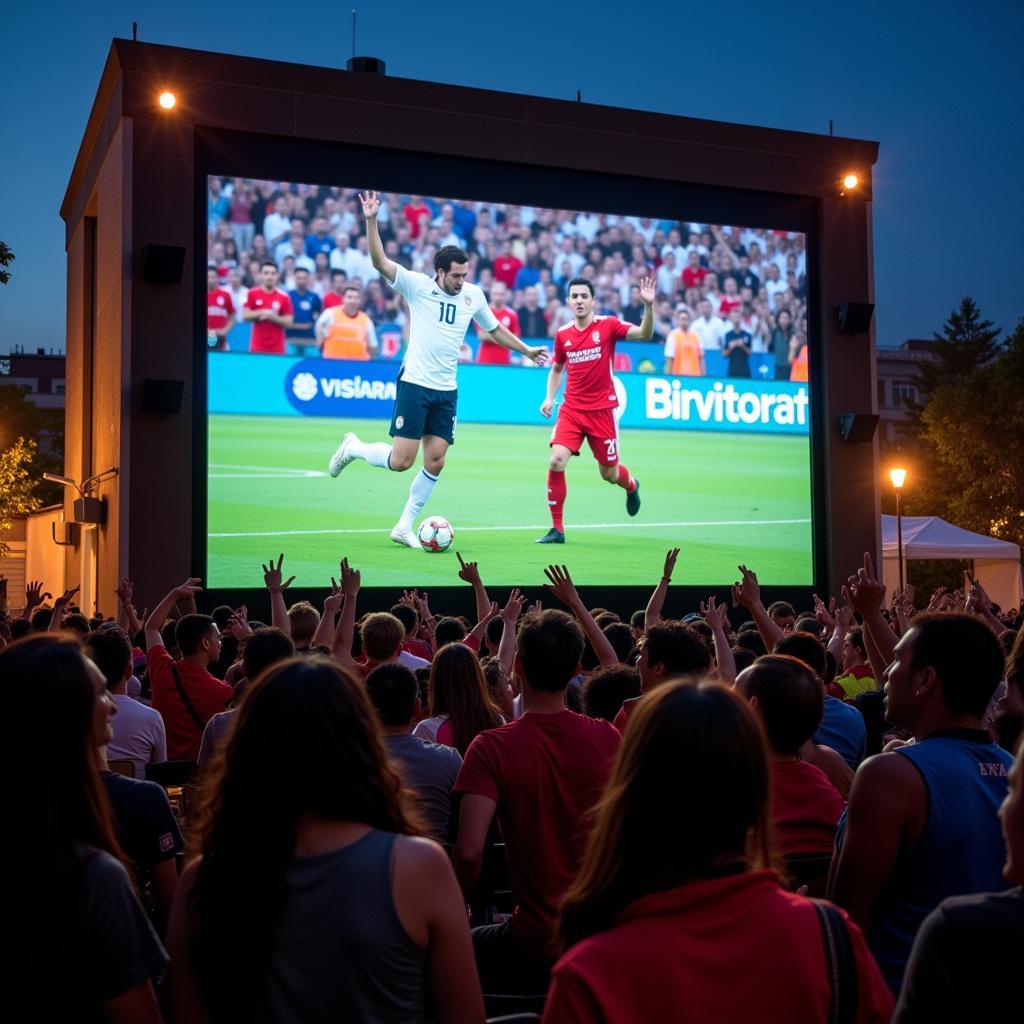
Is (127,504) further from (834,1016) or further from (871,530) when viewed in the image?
(834,1016)

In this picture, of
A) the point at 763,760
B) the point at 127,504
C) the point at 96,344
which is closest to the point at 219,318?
the point at 127,504

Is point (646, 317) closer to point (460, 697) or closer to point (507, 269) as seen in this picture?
point (507, 269)

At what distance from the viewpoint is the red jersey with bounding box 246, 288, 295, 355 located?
599 inches

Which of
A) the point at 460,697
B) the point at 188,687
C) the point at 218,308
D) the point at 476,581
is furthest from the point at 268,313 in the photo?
the point at 460,697

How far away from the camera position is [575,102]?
1772 centimetres

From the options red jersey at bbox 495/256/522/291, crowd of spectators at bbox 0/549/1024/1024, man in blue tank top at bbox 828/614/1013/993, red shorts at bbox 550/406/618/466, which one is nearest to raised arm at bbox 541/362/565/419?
red shorts at bbox 550/406/618/466

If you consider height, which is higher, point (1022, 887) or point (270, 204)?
point (270, 204)

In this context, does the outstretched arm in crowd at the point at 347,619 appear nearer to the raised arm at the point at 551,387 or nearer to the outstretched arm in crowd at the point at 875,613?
the outstretched arm in crowd at the point at 875,613

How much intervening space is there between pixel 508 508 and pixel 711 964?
1479 cm

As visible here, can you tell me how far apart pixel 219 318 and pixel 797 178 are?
31.7 feet

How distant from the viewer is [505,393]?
54.0 feet

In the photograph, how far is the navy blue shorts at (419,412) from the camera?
15.7m

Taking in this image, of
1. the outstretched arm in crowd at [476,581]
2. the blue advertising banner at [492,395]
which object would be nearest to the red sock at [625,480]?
the blue advertising banner at [492,395]

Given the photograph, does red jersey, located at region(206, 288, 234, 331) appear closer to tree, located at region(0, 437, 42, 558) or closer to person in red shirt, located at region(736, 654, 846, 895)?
tree, located at region(0, 437, 42, 558)
